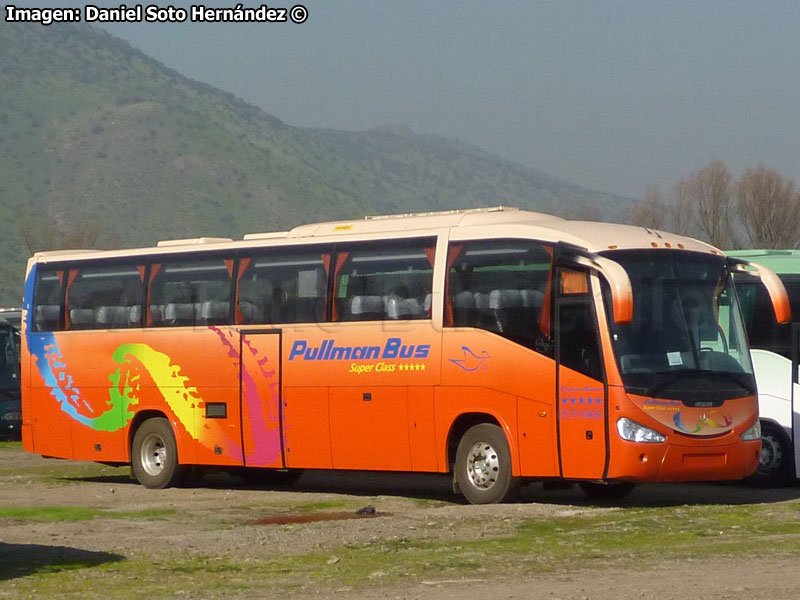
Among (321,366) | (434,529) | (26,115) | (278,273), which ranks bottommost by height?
(434,529)

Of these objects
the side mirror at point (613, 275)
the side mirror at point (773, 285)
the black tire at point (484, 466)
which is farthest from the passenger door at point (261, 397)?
the side mirror at point (773, 285)

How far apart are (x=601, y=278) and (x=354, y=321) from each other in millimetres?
3833

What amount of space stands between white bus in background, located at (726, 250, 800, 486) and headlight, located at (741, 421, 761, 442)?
2742 mm

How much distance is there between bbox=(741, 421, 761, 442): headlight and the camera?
18.0m

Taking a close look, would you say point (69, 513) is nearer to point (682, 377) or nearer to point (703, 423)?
point (682, 377)

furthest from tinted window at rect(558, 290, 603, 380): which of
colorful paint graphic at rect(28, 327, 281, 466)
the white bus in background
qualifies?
colorful paint graphic at rect(28, 327, 281, 466)

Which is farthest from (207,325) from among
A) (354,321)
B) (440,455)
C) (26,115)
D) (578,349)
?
(26,115)

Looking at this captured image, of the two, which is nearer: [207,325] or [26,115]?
[207,325]

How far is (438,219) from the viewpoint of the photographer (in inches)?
778

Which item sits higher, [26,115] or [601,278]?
[26,115]

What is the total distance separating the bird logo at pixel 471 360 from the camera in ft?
60.7

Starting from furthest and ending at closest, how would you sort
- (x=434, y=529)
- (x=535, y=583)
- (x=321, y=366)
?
(x=321, y=366) < (x=434, y=529) < (x=535, y=583)

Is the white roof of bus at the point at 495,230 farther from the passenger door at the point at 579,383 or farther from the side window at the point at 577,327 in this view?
the passenger door at the point at 579,383

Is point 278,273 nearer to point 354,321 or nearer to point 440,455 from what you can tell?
point 354,321
